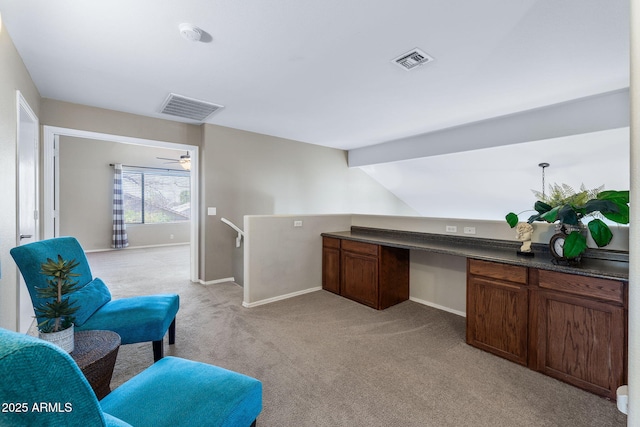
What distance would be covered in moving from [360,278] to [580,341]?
2077 millimetres

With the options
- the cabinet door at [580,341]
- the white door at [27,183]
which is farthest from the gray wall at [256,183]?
the cabinet door at [580,341]

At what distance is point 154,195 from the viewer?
861 cm

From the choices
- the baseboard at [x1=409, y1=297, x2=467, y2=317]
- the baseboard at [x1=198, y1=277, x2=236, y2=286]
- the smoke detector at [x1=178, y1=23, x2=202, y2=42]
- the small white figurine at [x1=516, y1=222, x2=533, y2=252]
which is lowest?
the baseboard at [x1=409, y1=297, x2=467, y2=317]

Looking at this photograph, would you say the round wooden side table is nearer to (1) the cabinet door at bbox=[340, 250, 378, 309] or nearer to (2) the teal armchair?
(2) the teal armchair

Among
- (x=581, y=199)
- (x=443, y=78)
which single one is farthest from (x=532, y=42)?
(x=581, y=199)

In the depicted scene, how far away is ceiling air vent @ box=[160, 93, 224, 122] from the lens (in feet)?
11.4

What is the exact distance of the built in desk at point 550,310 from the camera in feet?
6.08

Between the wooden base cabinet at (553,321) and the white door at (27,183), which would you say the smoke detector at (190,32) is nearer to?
the white door at (27,183)

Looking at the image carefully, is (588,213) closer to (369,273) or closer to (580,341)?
(580,341)

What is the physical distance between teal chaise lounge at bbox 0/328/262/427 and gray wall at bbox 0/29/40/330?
→ 5.13 ft

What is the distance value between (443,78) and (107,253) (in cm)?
816

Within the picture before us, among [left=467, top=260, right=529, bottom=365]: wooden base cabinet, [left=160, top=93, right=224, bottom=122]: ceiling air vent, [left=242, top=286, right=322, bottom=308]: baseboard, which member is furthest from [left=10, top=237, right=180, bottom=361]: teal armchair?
[left=467, top=260, right=529, bottom=365]: wooden base cabinet

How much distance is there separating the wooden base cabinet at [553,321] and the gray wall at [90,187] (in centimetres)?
857

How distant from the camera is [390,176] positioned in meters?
6.45
